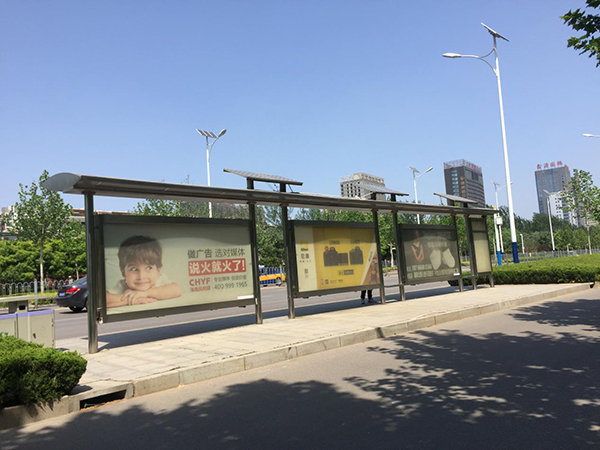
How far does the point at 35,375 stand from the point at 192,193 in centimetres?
497

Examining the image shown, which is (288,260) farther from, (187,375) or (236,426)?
(236,426)

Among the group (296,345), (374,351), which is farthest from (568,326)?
(296,345)

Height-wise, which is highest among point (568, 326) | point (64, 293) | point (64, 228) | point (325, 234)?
point (64, 228)

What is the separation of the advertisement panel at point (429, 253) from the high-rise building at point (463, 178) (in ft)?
433

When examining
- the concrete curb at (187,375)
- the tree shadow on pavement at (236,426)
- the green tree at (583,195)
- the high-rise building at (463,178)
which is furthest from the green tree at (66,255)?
the high-rise building at (463,178)

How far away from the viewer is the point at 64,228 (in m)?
29.4

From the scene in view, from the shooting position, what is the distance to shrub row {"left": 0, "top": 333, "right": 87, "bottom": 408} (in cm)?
457

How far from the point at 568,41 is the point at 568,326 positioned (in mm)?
5354

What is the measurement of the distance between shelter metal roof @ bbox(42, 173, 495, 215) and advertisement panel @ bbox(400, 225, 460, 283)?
4.99 ft

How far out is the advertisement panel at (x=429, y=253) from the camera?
14.6 m

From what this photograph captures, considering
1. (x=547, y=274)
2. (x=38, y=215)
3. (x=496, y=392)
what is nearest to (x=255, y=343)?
(x=496, y=392)

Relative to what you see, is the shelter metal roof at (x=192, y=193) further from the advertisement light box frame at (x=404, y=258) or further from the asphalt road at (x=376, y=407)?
the asphalt road at (x=376, y=407)

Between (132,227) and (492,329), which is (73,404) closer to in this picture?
(132,227)

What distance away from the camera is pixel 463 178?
144 m
